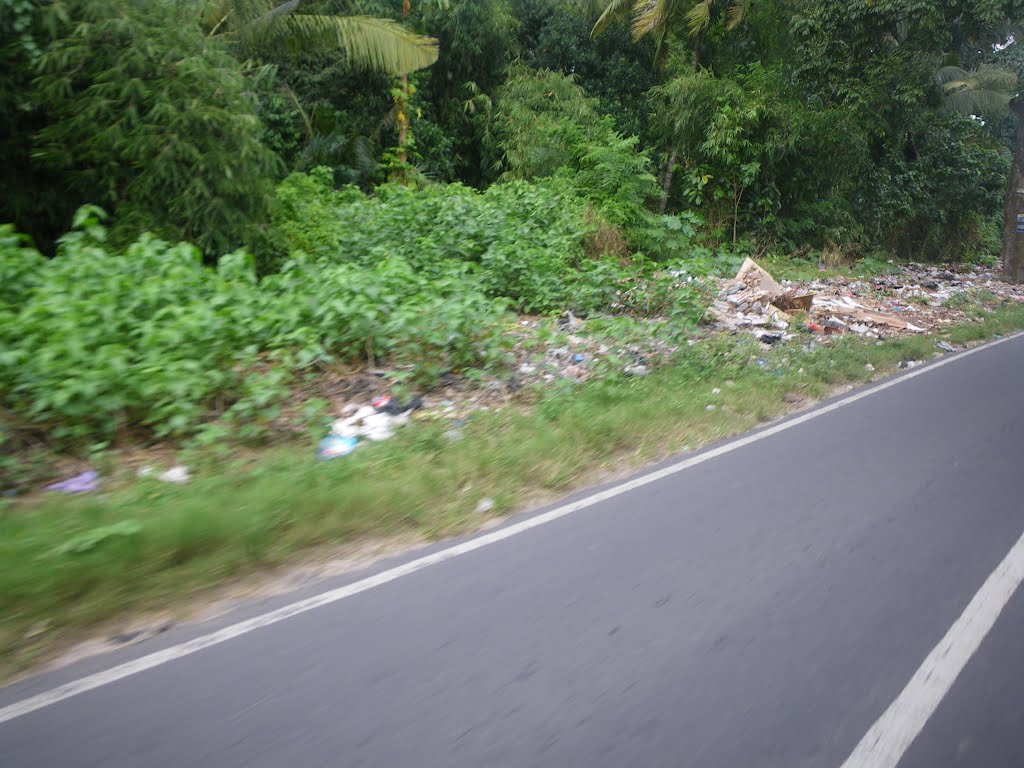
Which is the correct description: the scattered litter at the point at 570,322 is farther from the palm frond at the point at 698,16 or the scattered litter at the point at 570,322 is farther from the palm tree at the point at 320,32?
the palm frond at the point at 698,16

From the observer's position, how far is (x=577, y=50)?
25297mm

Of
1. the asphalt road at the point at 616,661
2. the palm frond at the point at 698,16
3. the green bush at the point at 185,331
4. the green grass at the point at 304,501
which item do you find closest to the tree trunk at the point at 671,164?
the palm frond at the point at 698,16

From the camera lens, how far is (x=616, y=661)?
333cm

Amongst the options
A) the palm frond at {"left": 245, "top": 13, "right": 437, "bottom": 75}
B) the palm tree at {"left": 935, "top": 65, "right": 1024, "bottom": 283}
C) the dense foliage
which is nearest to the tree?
the dense foliage

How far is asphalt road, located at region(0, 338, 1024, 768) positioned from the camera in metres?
2.78

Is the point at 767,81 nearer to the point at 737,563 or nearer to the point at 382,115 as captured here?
the point at 382,115

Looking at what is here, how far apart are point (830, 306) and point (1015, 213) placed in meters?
12.8

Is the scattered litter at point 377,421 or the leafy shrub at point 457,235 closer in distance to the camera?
the scattered litter at point 377,421

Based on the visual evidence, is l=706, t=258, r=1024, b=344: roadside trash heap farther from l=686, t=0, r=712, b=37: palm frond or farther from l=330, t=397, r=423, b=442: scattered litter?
l=686, t=0, r=712, b=37: palm frond

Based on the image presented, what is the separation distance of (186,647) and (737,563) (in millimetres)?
2915

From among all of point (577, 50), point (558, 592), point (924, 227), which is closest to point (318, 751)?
point (558, 592)

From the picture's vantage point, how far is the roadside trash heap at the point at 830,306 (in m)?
13.0

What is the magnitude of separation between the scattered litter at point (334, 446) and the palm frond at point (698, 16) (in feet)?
66.9

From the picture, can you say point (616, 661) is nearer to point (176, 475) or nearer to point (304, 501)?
point (304, 501)
